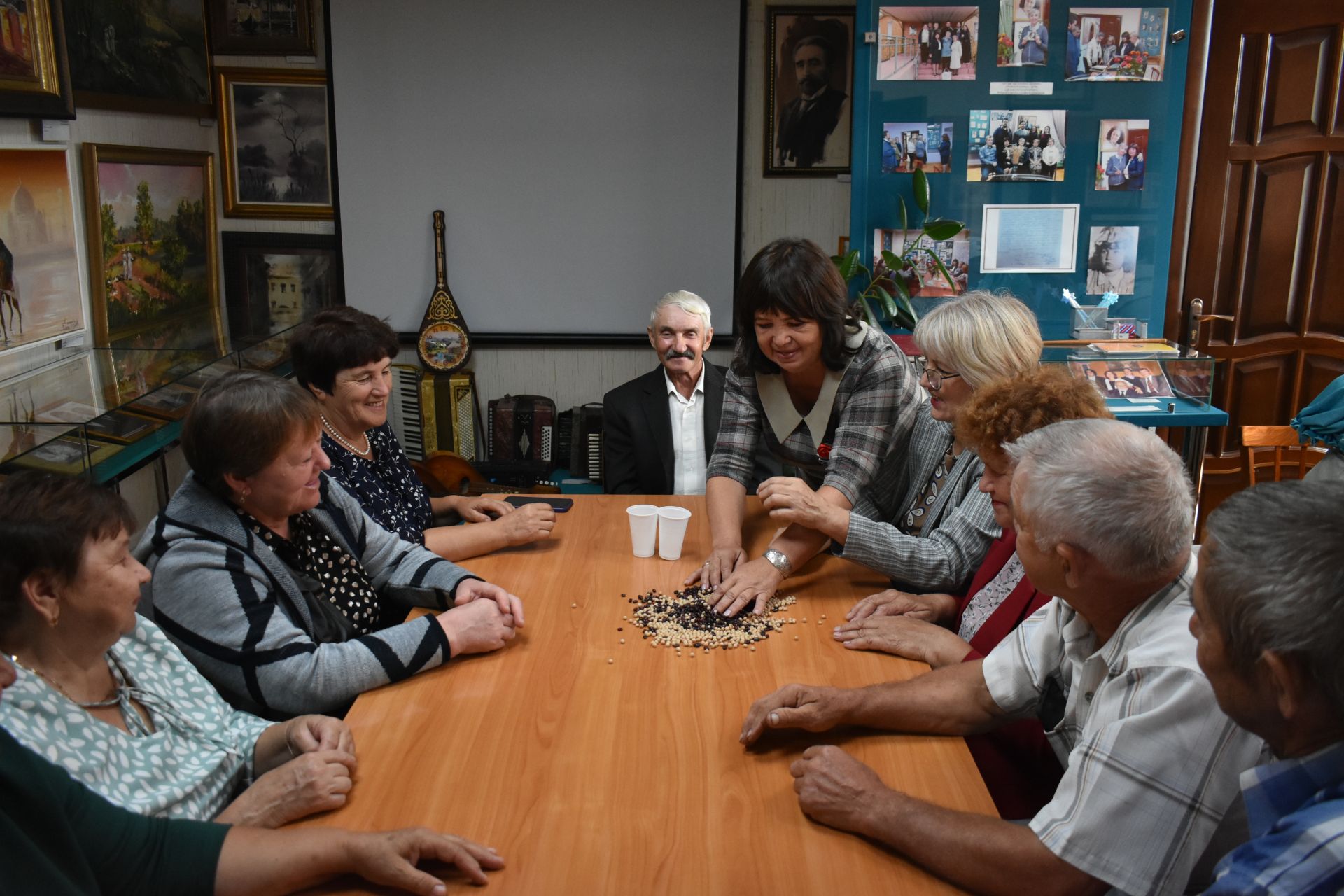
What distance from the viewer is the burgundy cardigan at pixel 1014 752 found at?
1869mm

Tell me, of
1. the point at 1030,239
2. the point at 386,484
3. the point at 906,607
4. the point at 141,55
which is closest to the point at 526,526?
the point at 386,484

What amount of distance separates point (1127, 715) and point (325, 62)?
5066 mm

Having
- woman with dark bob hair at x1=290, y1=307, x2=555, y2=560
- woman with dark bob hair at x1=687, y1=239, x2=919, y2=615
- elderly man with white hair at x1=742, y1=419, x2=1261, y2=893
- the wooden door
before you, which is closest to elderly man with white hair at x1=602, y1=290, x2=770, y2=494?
woman with dark bob hair at x1=687, y1=239, x2=919, y2=615

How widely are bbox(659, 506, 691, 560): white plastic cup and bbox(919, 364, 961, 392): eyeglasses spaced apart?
2.26 feet

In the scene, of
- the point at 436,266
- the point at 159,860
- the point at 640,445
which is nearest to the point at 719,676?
the point at 159,860

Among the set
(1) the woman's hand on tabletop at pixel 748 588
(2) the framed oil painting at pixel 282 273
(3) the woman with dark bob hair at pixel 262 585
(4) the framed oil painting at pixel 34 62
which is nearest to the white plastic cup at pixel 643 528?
(1) the woman's hand on tabletop at pixel 748 588

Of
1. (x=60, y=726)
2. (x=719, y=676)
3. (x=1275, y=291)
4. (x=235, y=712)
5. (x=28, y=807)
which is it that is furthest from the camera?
(x=1275, y=291)

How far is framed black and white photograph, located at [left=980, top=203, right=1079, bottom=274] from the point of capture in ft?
14.6

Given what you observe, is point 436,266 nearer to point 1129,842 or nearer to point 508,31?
point 508,31

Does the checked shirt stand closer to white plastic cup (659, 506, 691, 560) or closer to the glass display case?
white plastic cup (659, 506, 691, 560)

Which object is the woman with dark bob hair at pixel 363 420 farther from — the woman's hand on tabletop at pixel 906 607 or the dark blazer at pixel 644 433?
the dark blazer at pixel 644 433

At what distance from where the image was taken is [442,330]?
5.27 meters

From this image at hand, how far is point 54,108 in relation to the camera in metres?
3.47

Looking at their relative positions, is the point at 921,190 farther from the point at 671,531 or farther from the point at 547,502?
the point at 671,531
